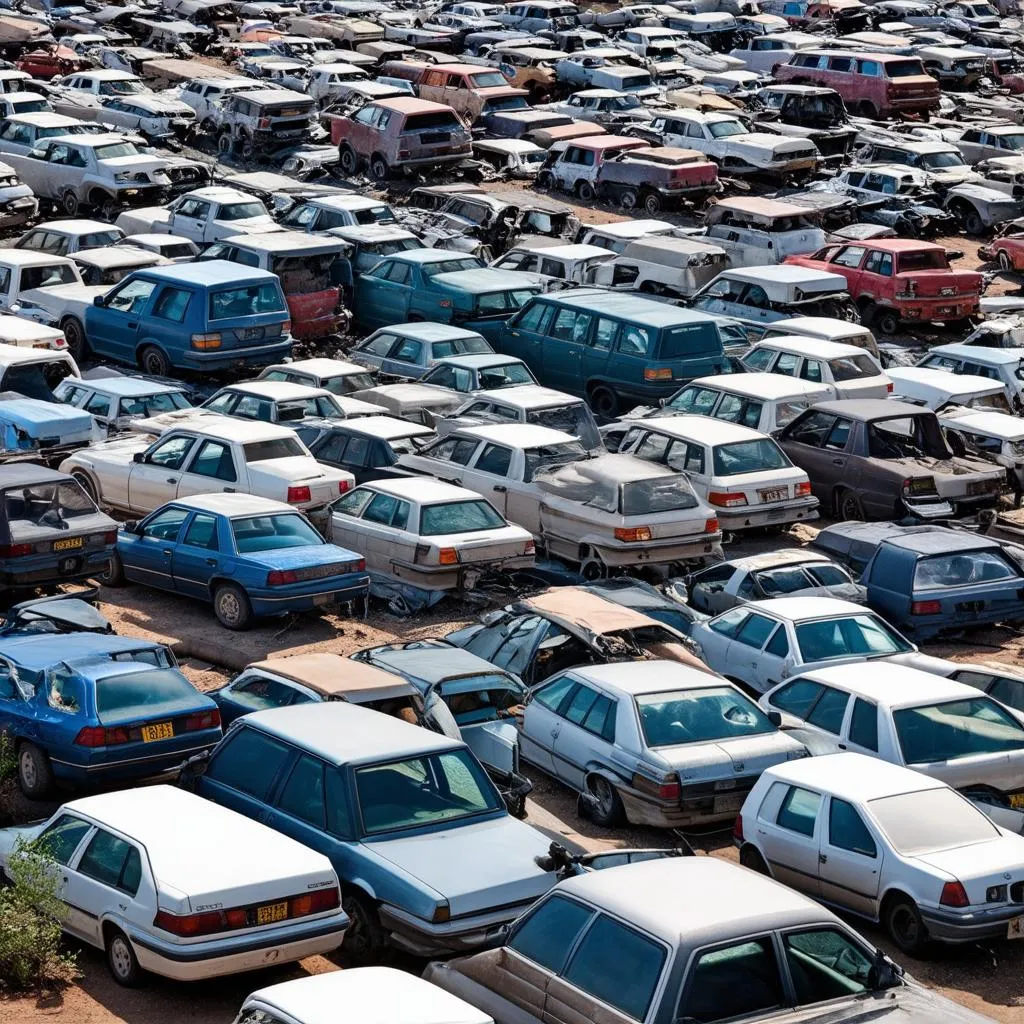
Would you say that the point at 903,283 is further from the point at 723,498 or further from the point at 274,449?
the point at 274,449

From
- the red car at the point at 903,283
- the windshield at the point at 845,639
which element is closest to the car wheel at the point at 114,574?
the windshield at the point at 845,639

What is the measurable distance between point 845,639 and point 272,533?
556cm

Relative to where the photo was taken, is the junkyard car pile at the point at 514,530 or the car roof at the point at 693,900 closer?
the car roof at the point at 693,900

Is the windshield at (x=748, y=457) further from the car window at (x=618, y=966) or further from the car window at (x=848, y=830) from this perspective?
the car window at (x=618, y=966)

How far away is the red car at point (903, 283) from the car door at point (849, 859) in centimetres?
1888

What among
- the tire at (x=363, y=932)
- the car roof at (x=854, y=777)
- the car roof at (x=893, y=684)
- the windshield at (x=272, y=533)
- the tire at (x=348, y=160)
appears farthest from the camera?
the tire at (x=348, y=160)

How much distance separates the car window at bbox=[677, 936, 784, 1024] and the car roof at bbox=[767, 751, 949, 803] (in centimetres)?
344

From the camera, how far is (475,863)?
11.5m

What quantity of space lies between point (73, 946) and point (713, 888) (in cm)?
438

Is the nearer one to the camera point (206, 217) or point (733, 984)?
point (733, 984)

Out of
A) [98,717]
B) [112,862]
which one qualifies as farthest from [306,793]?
[98,717]

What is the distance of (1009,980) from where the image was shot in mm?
11984

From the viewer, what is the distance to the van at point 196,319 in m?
24.8

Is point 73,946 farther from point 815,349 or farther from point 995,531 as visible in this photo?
point 815,349
